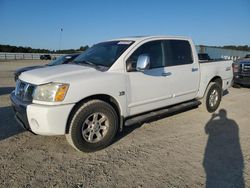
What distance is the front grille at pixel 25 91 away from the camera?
376 cm

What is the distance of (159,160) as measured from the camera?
12.1 feet

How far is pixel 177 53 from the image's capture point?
5.35m

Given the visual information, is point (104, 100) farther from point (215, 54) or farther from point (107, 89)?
point (215, 54)

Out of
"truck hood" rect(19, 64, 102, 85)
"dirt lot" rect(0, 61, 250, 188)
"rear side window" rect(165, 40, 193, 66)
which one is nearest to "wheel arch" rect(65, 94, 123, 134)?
"truck hood" rect(19, 64, 102, 85)

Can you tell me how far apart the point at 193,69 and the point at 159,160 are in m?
2.67

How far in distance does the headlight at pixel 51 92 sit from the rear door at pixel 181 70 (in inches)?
89.3

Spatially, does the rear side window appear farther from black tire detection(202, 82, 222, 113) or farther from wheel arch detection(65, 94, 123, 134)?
wheel arch detection(65, 94, 123, 134)

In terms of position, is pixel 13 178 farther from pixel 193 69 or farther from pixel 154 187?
pixel 193 69

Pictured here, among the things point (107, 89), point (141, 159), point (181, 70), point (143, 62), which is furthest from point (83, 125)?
point (181, 70)

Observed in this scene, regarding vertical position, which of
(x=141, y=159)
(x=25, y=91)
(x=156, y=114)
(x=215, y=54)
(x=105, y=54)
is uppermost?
(x=215, y=54)

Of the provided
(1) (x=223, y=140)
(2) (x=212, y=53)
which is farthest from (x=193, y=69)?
(2) (x=212, y=53)

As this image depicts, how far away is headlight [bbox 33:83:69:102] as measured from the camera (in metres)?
3.54

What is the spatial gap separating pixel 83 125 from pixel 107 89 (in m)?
0.69

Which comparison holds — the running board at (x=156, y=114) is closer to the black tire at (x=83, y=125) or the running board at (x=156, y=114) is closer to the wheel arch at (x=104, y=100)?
the wheel arch at (x=104, y=100)
